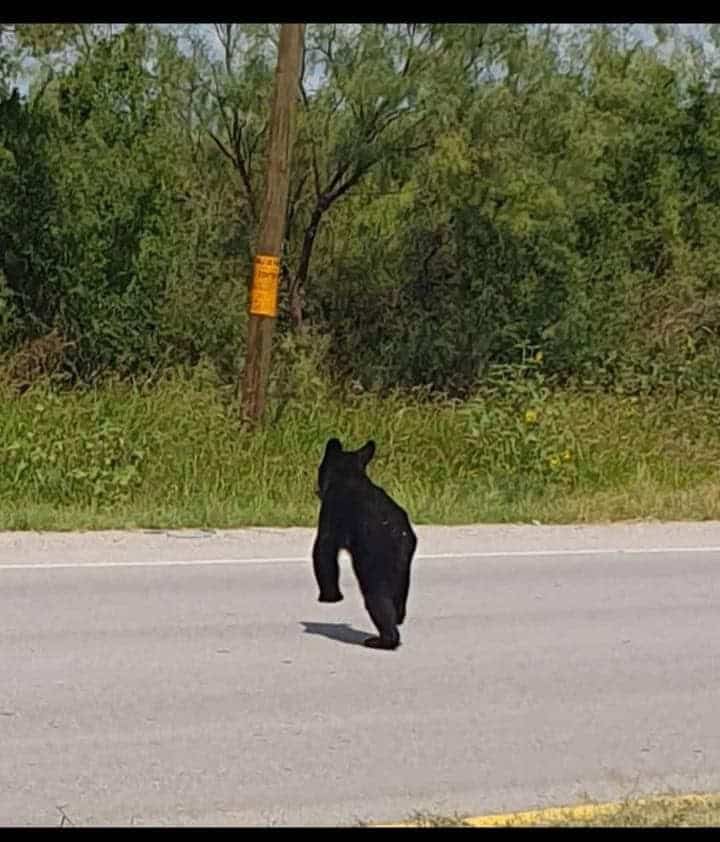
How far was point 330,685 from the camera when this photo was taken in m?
7.31

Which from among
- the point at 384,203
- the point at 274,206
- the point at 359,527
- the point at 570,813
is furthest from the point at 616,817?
the point at 384,203

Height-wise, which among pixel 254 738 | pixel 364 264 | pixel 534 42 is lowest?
pixel 254 738

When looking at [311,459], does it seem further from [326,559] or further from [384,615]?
[326,559]

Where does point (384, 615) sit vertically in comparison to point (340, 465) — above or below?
below

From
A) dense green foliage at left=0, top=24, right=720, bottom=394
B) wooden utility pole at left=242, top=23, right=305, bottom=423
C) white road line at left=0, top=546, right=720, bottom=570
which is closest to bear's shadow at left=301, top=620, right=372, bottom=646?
white road line at left=0, top=546, right=720, bottom=570

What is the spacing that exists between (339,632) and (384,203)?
15.5 meters

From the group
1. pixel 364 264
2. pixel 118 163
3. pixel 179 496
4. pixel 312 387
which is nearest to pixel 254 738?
pixel 179 496

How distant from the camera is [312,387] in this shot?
1844 centimetres

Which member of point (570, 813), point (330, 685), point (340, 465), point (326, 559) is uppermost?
point (340, 465)

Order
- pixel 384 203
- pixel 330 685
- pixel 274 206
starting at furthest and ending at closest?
pixel 384 203 → pixel 274 206 → pixel 330 685

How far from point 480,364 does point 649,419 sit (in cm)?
500

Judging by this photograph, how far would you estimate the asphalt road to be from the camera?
5793 millimetres

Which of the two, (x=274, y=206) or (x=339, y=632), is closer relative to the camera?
(x=339, y=632)

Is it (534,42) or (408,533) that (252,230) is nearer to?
(534,42)
